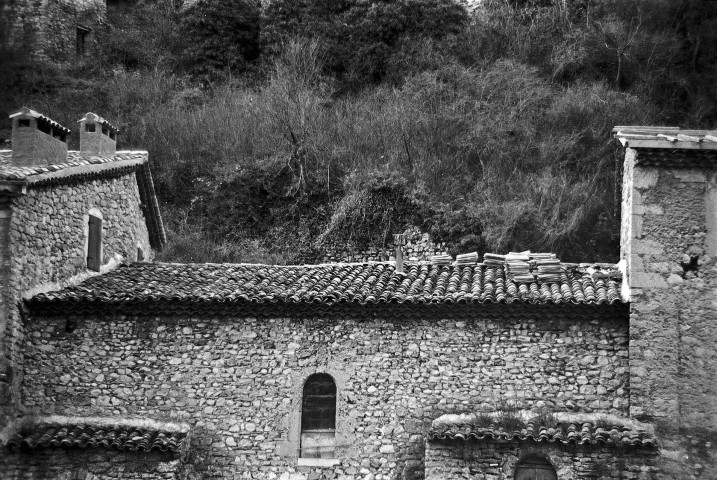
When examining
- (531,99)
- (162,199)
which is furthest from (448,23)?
(162,199)

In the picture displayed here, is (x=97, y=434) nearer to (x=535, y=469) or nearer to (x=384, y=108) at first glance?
(x=535, y=469)

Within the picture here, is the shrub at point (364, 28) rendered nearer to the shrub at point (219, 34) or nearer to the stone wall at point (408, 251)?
the shrub at point (219, 34)

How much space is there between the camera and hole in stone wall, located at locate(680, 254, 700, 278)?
55.8ft

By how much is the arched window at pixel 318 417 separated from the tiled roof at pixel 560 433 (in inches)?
79.3

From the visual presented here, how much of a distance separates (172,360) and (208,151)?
18.5 meters

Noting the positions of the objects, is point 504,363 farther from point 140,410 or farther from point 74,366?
point 74,366

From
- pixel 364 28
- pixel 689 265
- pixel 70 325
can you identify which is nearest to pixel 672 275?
pixel 689 265

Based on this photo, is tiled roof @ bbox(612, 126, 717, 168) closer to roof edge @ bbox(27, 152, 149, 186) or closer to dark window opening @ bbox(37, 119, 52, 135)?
roof edge @ bbox(27, 152, 149, 186)

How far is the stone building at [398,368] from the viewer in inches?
647

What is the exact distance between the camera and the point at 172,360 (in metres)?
17.7

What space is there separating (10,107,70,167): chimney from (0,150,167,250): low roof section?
281 mm

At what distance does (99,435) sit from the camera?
1677 cm

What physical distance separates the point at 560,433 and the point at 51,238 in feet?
32.6

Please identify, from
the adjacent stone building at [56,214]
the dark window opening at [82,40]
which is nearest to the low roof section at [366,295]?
the adjacent stone building at [56,214]
